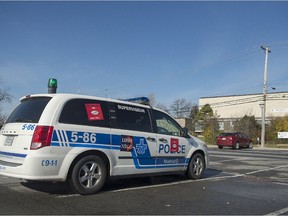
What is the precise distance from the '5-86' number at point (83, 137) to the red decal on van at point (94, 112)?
1.10ft

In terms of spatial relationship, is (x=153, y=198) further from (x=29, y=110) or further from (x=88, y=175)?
(x=29, y=110)

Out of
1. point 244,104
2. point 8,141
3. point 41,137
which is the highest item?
point 244,104

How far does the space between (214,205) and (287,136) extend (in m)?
42.7

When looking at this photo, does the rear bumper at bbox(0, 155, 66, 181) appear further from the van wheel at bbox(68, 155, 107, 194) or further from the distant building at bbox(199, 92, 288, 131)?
the distant building at bbox(199, 92, 288, 131)

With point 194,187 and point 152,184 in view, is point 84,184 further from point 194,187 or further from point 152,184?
point 194,187

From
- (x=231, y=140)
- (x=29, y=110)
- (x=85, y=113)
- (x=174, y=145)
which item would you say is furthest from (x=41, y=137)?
(x=231, y=140)

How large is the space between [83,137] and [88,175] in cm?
71

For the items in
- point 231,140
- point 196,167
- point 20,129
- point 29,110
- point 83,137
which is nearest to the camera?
point 20,129

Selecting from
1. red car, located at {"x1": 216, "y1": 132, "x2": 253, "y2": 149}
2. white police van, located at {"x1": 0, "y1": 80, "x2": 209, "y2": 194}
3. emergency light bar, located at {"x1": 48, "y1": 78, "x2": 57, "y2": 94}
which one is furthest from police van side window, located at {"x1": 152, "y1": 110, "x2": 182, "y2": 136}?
red car, located at {"x1": 216, "y1": 132, "x2": 253, "y2": 149}

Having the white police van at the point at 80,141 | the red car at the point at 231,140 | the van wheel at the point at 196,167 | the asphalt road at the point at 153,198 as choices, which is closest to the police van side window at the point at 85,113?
the white police van at the point at 80,141

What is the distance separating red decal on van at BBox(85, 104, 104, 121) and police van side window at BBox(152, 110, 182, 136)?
1.63 meters

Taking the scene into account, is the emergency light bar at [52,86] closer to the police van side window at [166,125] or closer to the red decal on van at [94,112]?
the red decal on van at [94,112]

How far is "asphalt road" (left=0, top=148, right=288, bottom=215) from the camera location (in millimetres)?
5695

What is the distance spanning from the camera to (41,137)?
6.16m
